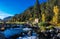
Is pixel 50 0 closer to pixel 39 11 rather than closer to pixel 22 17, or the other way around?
pixel 39 11

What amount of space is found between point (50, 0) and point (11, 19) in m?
49.3

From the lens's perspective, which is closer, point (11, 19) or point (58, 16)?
point (58, 16)

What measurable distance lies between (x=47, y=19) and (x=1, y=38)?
6140cm

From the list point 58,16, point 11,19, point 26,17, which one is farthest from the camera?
point 11,19

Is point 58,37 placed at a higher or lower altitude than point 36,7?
lower

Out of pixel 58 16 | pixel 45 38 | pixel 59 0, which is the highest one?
pixel 59 0

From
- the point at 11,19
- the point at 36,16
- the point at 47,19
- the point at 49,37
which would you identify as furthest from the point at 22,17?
the point at 49,37

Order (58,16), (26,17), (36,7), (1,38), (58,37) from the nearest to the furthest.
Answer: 1. (1,38)
2. (58,37)
3. (58,16)
4. (36,7)
5. (26,17)

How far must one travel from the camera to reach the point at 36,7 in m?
103

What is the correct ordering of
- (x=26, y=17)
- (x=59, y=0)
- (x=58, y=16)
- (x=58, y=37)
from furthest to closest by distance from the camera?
(x=26, y=17)
(x=59, y=0)
(x=58, y=16)
(x=58, y=37)

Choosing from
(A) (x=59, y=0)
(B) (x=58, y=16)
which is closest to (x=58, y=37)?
(B) (x=58, y=16)

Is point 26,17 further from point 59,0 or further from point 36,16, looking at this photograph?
point 59,0

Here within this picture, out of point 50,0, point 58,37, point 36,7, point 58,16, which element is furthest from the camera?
point 36,7

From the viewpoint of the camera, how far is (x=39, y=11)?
103 meters
